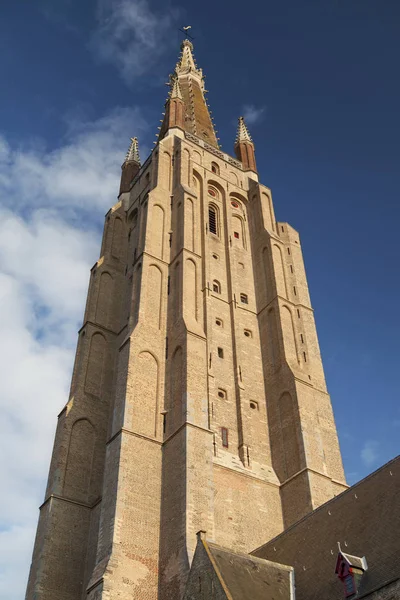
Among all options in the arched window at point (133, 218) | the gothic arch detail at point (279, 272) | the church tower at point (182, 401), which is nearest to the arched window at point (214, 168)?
the church tower at point (182, 401)

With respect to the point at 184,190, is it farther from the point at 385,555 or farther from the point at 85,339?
the point at 385,555

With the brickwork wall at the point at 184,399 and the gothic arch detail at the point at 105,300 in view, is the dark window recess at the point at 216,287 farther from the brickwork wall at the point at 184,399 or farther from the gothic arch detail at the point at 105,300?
the gothic arch detail at the point at 105,300

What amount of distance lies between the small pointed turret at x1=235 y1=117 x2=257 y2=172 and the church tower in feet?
14.8

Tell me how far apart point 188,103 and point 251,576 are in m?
38.5

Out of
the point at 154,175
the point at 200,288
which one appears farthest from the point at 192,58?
the point at 200,288

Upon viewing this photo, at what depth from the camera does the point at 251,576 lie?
1619cm

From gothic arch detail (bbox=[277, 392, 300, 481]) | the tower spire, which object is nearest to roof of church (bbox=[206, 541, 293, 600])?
gothic arch detail (bbox=[277, 392, 300, 481])

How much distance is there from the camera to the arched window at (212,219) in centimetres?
3381

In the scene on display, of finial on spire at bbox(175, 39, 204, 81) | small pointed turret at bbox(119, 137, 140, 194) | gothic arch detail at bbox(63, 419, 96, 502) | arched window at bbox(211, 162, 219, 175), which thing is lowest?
gothic arch detail at bbox(63, 419, 96, 502)

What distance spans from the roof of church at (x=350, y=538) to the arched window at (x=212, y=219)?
18.4 meters

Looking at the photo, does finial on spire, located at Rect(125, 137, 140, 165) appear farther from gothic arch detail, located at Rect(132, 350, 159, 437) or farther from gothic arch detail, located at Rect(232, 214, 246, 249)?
gothic arch detail, located at Rect(132, 350, 159, 437)

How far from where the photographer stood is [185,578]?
58.2 feet

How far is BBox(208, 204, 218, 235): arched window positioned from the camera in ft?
111

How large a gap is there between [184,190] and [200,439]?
49.7 ft
